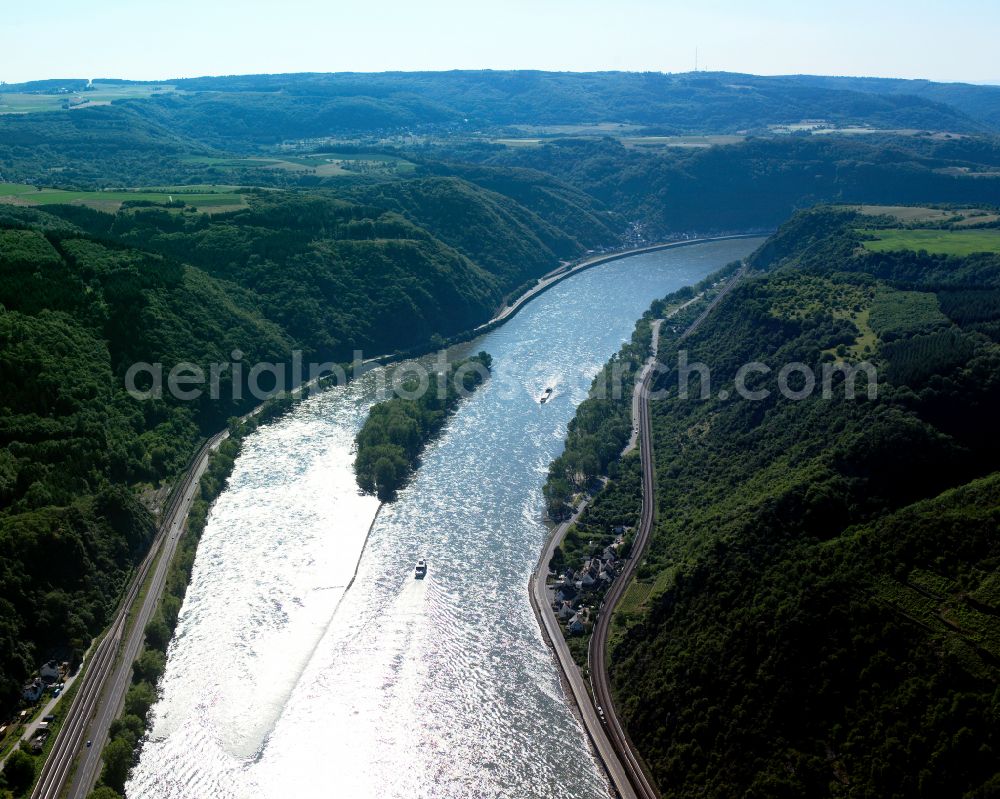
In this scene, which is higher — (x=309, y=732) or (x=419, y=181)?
(x=419, y=181)

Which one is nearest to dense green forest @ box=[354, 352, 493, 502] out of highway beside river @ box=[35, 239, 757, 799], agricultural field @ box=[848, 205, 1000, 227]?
highway beside river @ box=[35, 239, 757, 799]

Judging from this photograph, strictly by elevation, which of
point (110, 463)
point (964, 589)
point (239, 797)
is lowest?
point (239, 797)

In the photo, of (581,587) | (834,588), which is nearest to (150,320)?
(581,587)

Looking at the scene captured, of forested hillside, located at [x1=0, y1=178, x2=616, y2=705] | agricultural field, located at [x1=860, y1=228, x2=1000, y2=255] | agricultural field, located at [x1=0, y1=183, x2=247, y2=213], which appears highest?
agricultural field, located at [x1=0, y1=183, x2=247, y2=213]

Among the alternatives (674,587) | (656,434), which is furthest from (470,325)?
(674,587)

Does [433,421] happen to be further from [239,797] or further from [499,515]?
[239,797]

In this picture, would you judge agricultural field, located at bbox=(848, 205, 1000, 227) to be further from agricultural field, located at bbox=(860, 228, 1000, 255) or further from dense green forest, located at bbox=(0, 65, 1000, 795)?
dense green forest, located at bbox=(0, 65, 1000, 795)

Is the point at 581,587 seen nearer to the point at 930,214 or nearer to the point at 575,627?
the point at 575,627
